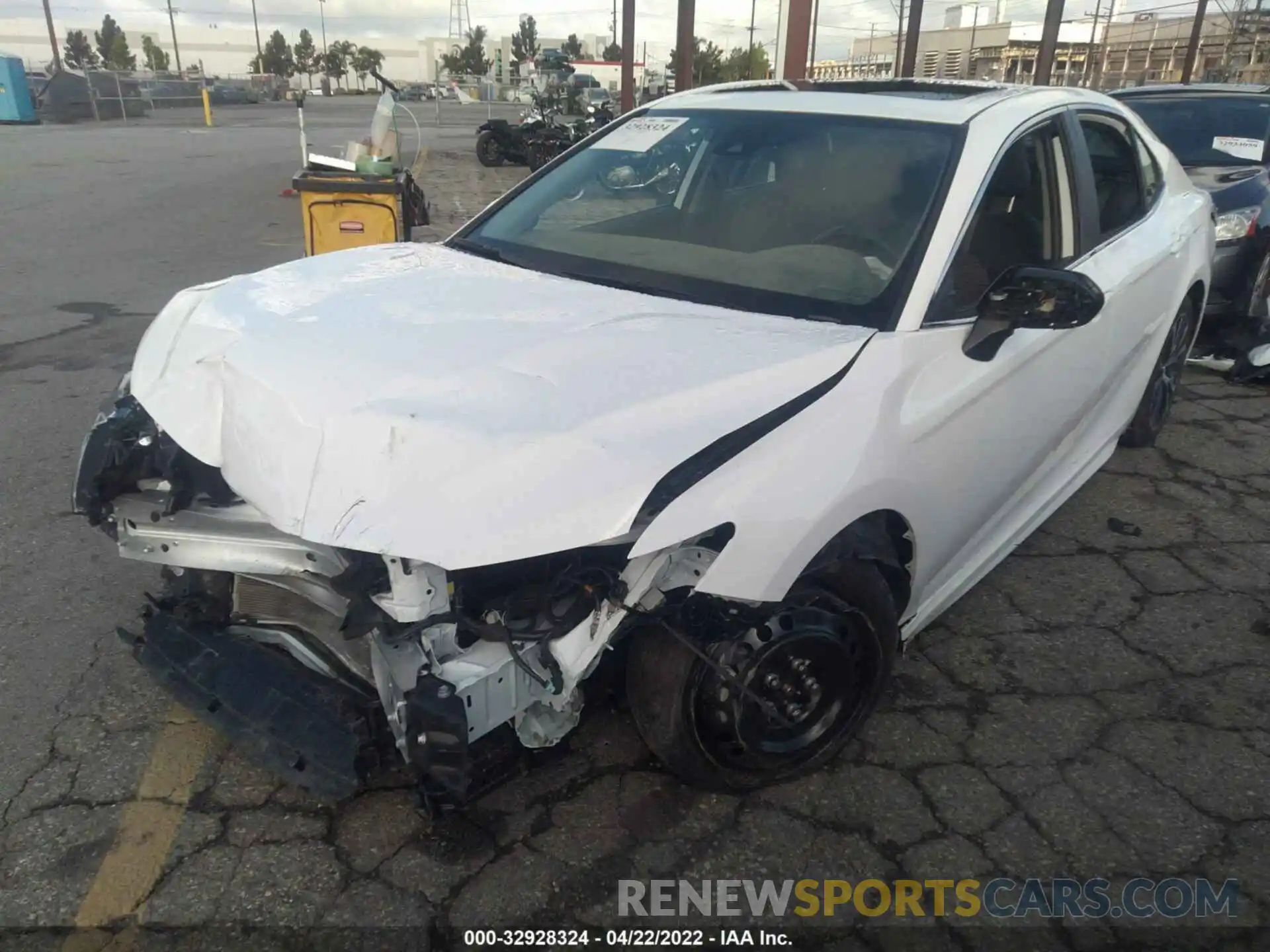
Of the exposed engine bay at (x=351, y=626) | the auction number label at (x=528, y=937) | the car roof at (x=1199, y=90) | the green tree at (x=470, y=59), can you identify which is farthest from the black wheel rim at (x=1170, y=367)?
the green tree at (x=470, y=59)

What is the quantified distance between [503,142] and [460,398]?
17776mm

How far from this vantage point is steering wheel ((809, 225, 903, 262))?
8.53ft

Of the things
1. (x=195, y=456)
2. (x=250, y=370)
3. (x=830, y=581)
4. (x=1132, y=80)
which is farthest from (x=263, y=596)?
(x=1132, y=80)

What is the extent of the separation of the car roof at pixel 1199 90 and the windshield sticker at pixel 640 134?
18.1 ft

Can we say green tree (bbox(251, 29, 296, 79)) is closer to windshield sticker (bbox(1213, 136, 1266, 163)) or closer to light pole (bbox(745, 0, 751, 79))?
light pole (bbox(745, 0, 751, 79))

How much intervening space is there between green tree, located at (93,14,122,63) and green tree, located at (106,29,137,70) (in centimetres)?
36

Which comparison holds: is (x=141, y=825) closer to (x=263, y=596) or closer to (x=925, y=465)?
(x=263, y=596)

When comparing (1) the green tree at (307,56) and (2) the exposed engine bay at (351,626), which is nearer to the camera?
(2) the exposed engine bay at (351,626)

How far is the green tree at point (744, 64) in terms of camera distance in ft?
180

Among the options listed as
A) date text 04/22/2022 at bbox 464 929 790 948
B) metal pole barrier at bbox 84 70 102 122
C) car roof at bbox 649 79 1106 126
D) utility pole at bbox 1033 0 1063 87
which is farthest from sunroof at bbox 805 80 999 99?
metal pole barrier at bbox 84 70 102 122

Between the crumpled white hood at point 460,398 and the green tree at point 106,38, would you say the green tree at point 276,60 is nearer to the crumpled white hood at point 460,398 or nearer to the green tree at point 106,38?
the green tree at point 106,38

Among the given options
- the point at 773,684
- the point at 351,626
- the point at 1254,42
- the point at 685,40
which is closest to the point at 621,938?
the point at 773,684

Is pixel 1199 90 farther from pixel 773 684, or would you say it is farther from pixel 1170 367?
pixel 773 684

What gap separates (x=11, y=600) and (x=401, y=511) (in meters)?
2.29
